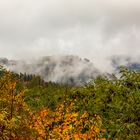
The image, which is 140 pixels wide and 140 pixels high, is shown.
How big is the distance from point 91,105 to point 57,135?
60.7 feet

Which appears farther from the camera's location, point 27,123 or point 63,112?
point 27,123

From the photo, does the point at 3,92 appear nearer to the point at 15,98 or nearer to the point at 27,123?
Answer: the point at 15,98

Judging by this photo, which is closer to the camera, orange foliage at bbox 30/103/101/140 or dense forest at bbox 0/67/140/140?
dense forest at bbox 0/67/140/140

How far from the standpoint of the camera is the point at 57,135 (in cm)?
2448

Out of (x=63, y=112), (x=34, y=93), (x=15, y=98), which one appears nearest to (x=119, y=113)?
(x=63, y=112)

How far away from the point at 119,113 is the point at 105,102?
838 centimetres

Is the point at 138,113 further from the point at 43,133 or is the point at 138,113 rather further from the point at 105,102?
the point at 105,102

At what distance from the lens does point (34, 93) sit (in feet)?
578

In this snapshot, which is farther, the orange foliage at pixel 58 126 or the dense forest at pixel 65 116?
the orange foliage at pixel 58 126

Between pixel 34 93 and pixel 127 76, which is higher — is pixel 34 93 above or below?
below

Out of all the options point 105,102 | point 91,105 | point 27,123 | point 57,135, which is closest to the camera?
point 57,135

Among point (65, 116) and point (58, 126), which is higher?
point (65, 116)

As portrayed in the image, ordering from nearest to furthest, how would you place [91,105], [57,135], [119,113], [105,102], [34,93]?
[57,135] < [119,113] < [105,102] < [91,105] < [34,93]

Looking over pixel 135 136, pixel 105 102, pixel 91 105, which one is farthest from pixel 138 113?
pixel 91 105
